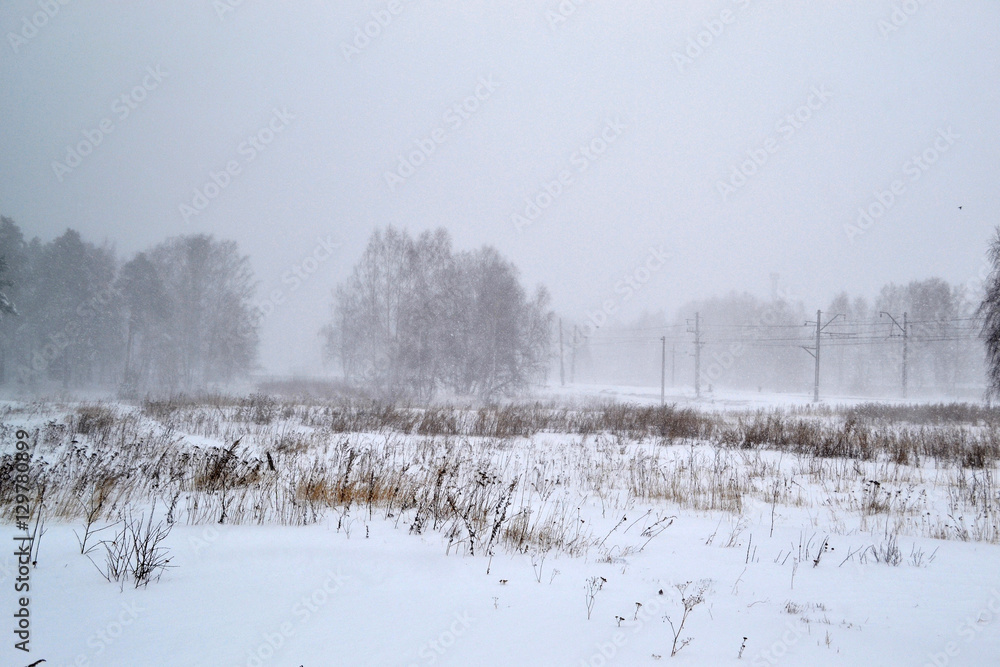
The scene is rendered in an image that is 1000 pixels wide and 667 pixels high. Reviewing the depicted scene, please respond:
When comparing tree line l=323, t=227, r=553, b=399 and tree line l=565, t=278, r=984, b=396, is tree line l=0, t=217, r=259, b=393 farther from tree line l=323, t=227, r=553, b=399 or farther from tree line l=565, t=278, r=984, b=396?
tree line l=565, t=278, r=984, b=396

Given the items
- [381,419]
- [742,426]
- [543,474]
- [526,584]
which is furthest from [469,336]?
[526,584]

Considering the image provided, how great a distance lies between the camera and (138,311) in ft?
113

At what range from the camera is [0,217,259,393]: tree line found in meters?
33.6

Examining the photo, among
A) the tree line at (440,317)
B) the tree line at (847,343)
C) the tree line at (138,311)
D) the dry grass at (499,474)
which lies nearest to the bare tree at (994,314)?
the dry grass at (499,474)

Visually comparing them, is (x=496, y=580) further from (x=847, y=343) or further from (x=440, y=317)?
(x=847, y=343)

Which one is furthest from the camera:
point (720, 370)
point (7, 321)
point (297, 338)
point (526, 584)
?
point (297, 338)

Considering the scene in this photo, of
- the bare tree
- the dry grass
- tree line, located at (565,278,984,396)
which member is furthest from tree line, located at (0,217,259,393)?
the bare tree

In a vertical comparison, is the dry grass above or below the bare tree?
below

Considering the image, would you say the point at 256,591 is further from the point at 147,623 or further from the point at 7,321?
the point at 7,321

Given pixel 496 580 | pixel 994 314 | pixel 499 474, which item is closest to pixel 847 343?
pixel 994 314

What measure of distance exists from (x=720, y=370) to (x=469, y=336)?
56771 mm

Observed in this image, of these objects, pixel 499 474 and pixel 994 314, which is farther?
pixel 994 314

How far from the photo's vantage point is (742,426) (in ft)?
51.5

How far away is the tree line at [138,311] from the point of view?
3356cm
